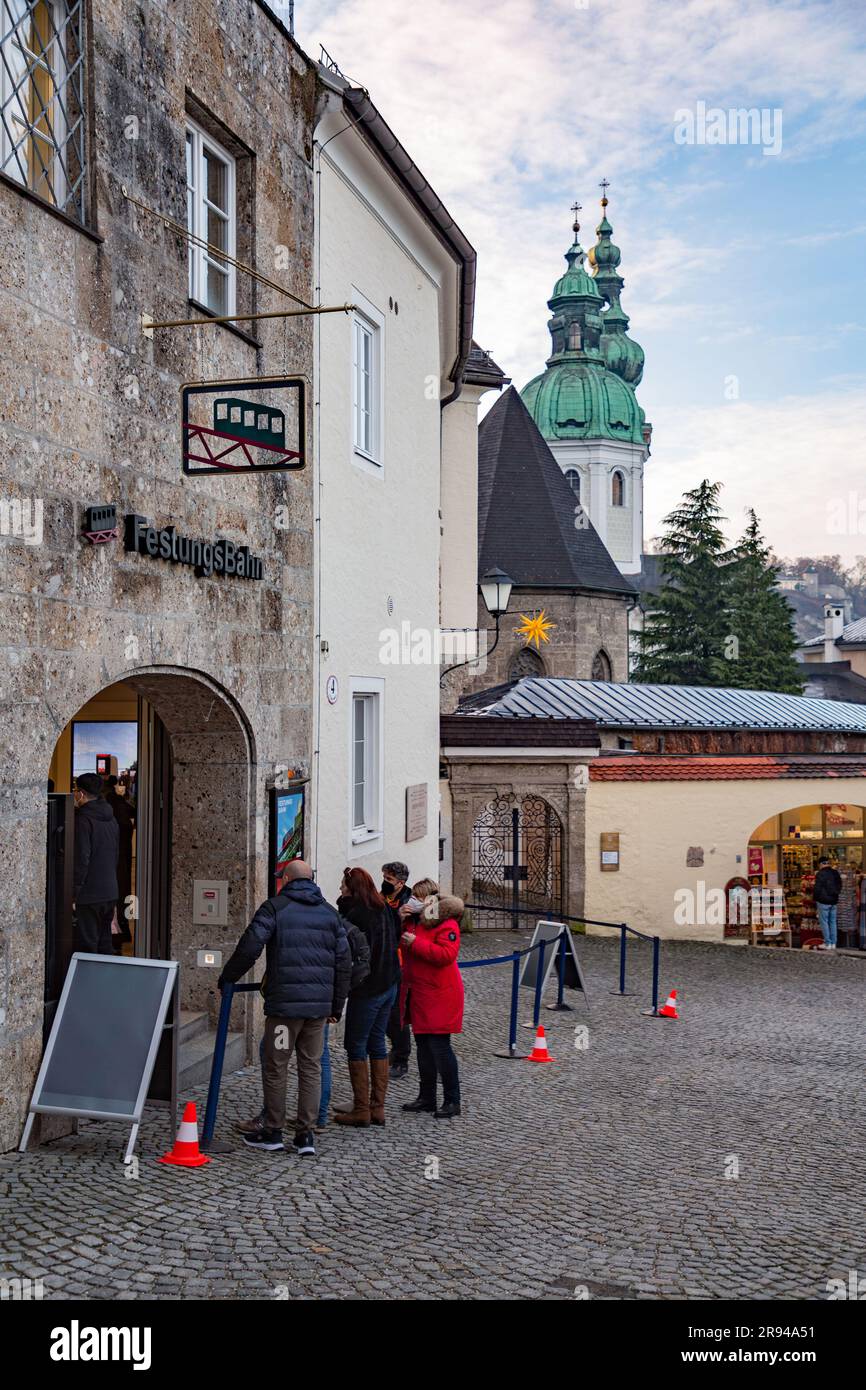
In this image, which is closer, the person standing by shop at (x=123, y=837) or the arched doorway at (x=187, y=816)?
the arched doorway at (x=187, y=816)

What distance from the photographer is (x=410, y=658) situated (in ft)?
44.2

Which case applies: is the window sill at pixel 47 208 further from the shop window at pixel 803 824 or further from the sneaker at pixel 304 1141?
the shop window at pixel 803 824

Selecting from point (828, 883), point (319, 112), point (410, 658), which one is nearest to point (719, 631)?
point (828, 883)

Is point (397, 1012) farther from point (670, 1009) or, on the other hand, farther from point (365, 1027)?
point (670, 1009)

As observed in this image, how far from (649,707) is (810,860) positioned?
3.85 m

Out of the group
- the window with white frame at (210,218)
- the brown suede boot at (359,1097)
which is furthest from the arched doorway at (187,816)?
the window with white frame at (210,218)

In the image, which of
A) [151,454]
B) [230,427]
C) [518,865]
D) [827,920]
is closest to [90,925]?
[151,454]

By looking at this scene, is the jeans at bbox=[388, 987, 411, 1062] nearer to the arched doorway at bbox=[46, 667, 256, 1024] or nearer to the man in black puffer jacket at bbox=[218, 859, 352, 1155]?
the arched doorway at bbox=[46, 667, 256, 1024]

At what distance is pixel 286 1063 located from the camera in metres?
7.12

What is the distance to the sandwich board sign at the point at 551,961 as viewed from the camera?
468 inches

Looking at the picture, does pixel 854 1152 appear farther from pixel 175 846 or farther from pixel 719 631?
pixel 719 631

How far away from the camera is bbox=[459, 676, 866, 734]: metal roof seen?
22234 mm

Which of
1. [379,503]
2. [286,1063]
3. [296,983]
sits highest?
[379,503]

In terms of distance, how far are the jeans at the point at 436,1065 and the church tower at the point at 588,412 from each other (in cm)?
7893
